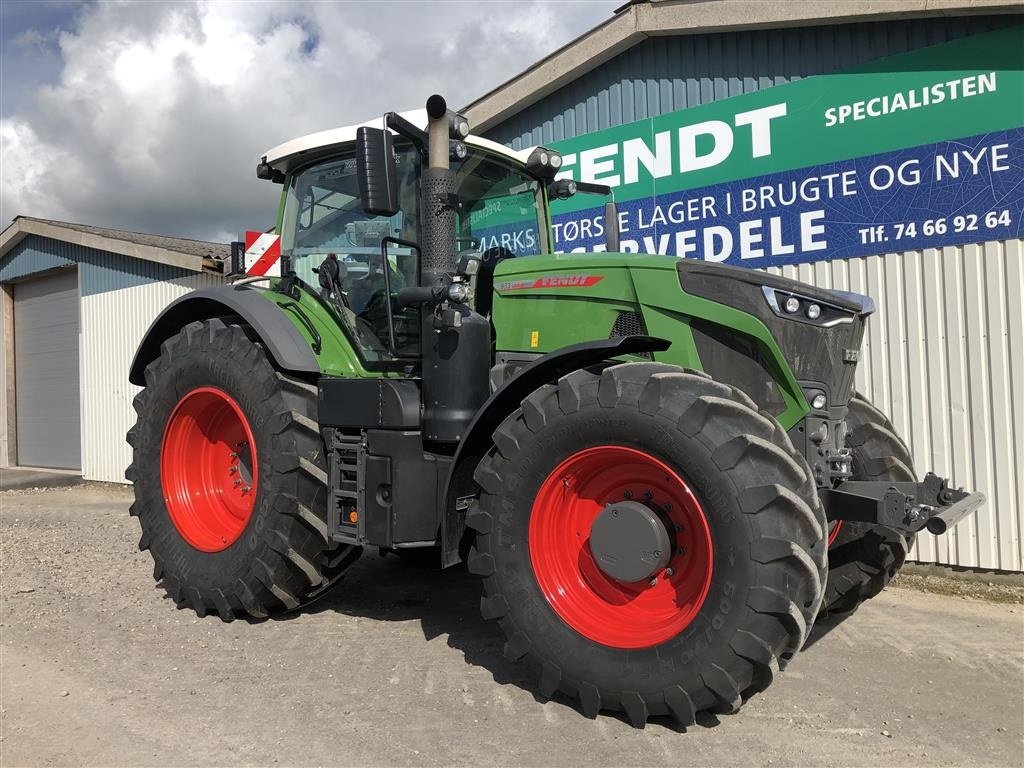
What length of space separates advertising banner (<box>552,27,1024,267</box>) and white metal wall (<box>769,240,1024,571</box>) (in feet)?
0.68

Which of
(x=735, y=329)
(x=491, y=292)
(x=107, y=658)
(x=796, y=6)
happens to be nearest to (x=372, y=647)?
(x=107, y=658)

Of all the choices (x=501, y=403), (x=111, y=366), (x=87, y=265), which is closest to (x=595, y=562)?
(x=501, y=403)

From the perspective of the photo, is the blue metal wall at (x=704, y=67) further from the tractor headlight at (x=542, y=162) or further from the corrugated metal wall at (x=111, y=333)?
the corrugated metal wall at (x=111, y=333)

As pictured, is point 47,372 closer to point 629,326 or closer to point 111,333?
point 111,333

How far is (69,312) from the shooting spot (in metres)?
13.1

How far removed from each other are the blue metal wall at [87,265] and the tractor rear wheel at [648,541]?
8908 mm

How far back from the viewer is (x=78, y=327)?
1286 cm

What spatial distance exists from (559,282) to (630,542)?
4.30ft

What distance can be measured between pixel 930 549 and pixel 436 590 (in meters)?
3.43

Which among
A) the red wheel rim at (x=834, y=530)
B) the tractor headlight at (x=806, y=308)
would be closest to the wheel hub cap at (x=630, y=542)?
the tractor headlight at (x=806, y=308)

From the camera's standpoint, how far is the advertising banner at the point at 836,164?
5129 mm

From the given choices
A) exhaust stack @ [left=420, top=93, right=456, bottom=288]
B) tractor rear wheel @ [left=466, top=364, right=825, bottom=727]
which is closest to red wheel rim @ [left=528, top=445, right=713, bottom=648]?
tractor rear wheel @ [left=466, top=364, right=825, bottom=727]

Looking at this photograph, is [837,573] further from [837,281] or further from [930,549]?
[837,281]

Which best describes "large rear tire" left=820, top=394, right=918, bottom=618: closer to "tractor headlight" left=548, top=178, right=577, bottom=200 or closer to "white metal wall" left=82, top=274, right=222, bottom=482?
"tractor headlight" left=548, top=178, right=577, bottom=200
